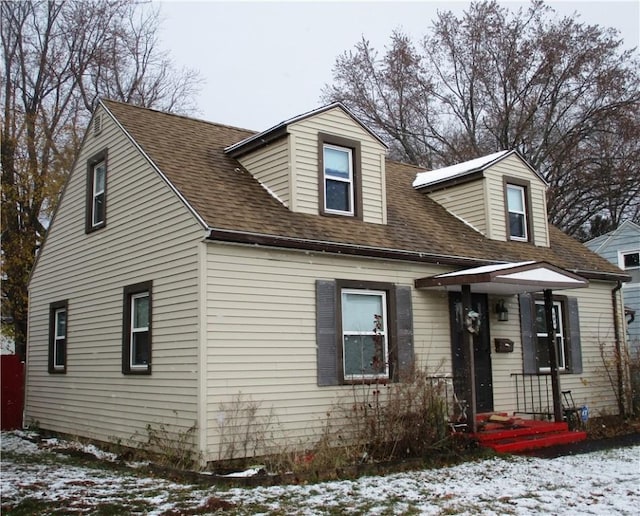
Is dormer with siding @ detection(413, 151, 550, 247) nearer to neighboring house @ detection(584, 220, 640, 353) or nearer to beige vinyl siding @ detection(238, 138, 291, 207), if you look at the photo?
beige vinyl siding @ detection(238, 138, 291, 207)

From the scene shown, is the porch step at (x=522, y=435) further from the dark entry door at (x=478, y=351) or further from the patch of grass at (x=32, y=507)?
the patch of grass at (x=32, y=507)

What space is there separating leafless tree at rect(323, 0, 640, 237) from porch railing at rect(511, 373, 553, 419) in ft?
50.4

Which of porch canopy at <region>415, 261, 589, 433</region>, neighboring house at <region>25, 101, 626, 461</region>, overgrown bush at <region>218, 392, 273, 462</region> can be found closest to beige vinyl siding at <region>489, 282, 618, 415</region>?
neighboring house at <region>25, 101, 626, 461</region>

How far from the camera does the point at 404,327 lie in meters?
11.6

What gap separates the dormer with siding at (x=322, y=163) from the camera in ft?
37.2

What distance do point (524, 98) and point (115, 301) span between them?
21.3 meters

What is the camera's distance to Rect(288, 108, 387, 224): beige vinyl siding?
11352mm

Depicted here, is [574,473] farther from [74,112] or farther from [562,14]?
[562,14]

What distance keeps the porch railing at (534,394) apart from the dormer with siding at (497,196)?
9.89ft

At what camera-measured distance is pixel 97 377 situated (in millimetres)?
12195

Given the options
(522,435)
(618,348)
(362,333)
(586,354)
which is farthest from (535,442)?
(618,348)

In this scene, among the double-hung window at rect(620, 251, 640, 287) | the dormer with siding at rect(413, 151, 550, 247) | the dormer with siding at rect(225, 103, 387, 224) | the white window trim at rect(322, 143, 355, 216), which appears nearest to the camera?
the dormer with siding at rect(225, 103, 387, 224)

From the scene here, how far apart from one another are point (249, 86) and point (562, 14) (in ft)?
88.8

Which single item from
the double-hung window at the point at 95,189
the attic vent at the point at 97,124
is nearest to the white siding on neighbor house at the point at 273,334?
the double-hung window at the point at 95,189
